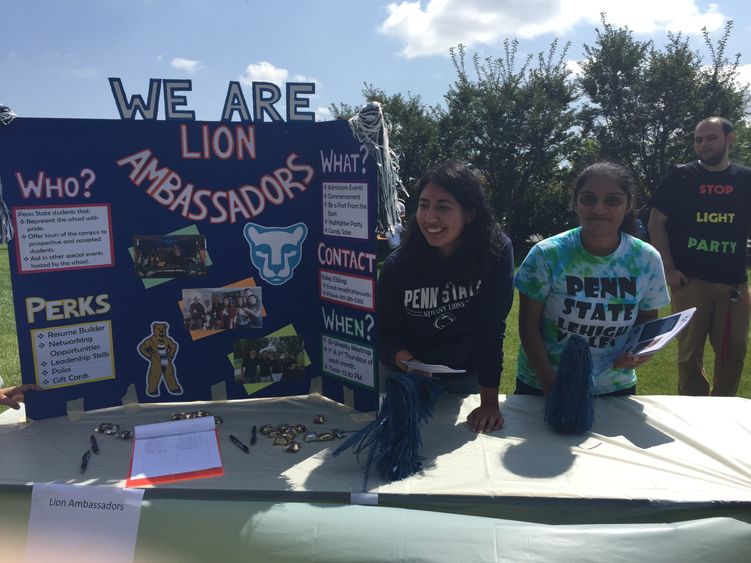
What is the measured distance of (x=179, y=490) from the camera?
1565 mm

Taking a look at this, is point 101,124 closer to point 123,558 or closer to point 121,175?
point 121,175

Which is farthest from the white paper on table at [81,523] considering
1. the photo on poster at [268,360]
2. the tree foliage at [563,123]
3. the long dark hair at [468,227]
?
the tree foliage at [563,123]

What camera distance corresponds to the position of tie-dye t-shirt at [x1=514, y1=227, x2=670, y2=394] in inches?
82.9

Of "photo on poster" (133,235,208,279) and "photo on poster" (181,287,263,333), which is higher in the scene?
"photo on poster" (133,235,208,279)

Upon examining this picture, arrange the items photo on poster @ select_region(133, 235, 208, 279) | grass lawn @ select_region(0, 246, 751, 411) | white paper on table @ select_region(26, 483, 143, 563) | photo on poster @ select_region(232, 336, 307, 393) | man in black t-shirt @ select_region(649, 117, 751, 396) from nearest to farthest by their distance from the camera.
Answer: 1. white paper on table @ select_region(26, 483, 143, 563)
2. photo on poster @ select_region(133, 235, 208, 279)
3. photo on poster @ select_region(232, 336, 307, 393)
4. man in black t-shirt @ select_region(649, 117, 751, 396)
5. grass lawn @ select_region(0, 246, 751, 411)

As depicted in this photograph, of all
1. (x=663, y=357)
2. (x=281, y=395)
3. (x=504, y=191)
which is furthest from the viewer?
(x=504, y=191)

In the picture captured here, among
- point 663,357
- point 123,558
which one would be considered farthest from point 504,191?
point 123,558

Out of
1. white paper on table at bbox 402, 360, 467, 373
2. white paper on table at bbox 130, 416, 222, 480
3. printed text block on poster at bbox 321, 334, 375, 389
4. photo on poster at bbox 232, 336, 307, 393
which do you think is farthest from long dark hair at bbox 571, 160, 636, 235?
white paper on table at bbox 130, 416, 222, 480

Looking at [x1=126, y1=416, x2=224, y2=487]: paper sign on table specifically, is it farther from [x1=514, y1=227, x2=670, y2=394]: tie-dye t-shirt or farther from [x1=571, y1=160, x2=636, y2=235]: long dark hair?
[x1=571, y1=160, x2=636, y2=235]: long dark hair

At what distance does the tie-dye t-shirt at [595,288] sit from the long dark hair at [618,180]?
0.09 metres

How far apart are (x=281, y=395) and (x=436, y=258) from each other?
0.84 meters

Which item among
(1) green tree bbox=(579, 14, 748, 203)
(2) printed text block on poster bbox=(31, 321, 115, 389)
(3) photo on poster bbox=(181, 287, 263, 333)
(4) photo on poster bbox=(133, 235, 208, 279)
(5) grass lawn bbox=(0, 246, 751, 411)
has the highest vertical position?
(1) green tree bbox=(579, 14, 748, 203)

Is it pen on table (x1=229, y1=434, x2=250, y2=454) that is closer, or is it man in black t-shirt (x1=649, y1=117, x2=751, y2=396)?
pen on table (x1=229, y1=434, x2=250, y2=454)

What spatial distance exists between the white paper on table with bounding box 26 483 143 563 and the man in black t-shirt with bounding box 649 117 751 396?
3.29m
